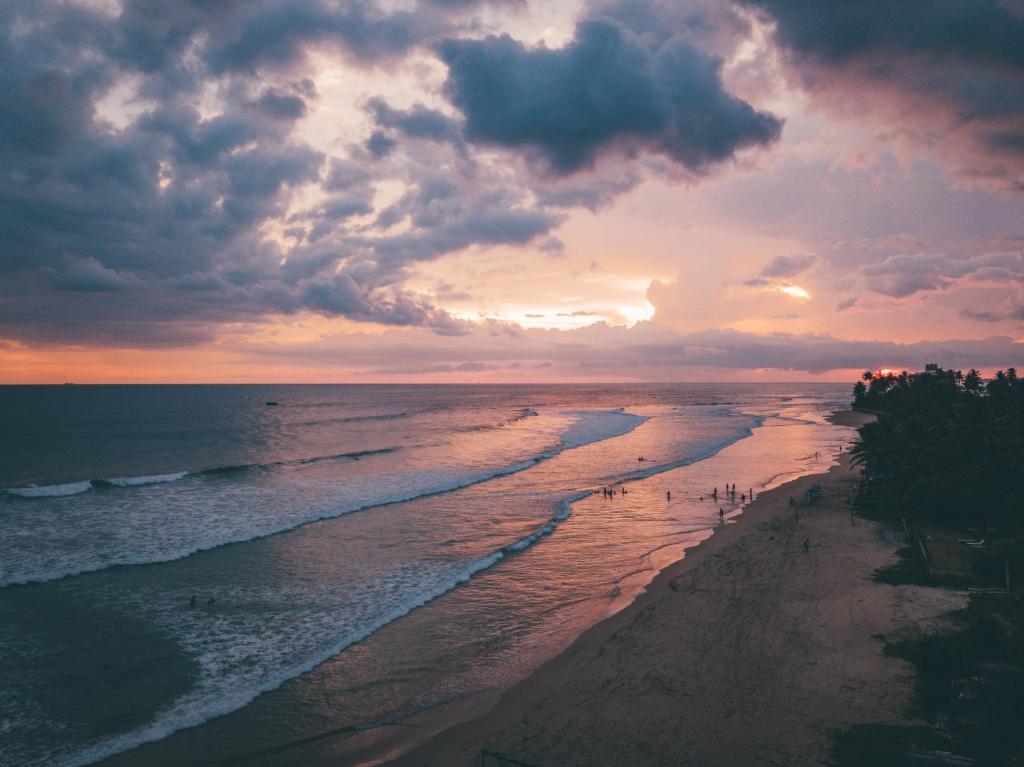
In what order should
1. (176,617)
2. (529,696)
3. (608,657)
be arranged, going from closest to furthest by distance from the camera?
(529,696) < (608,657) < (176,617)

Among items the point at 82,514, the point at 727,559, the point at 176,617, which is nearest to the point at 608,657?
the point at 727,559

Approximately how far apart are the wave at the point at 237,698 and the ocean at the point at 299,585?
0.07 m

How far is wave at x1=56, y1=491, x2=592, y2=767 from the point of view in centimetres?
1577

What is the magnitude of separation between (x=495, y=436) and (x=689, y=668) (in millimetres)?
73762

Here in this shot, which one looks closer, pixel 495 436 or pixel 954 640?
pixel 954 640

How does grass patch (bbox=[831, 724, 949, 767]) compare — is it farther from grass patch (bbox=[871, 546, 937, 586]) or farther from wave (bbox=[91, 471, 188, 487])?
wave (bbox=[91, 471, 188, 487])

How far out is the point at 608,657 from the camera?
804 inches

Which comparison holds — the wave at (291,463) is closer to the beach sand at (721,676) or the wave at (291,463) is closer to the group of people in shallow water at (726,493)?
the group of people in shallow water at (726,493)

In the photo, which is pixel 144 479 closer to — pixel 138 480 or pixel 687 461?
pixel 138 480

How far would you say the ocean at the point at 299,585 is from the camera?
17156 mm

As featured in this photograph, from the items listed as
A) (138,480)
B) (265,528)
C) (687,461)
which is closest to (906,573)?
(265,528)

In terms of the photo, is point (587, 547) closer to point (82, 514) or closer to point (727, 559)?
point (727, 559)

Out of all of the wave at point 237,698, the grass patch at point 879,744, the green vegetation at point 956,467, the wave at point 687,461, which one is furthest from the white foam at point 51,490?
the green vegetation at point 956,467

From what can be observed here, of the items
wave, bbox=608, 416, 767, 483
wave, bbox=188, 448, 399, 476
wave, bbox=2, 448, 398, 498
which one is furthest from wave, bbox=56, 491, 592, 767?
wave, bbox=188, 448, 399, 476
